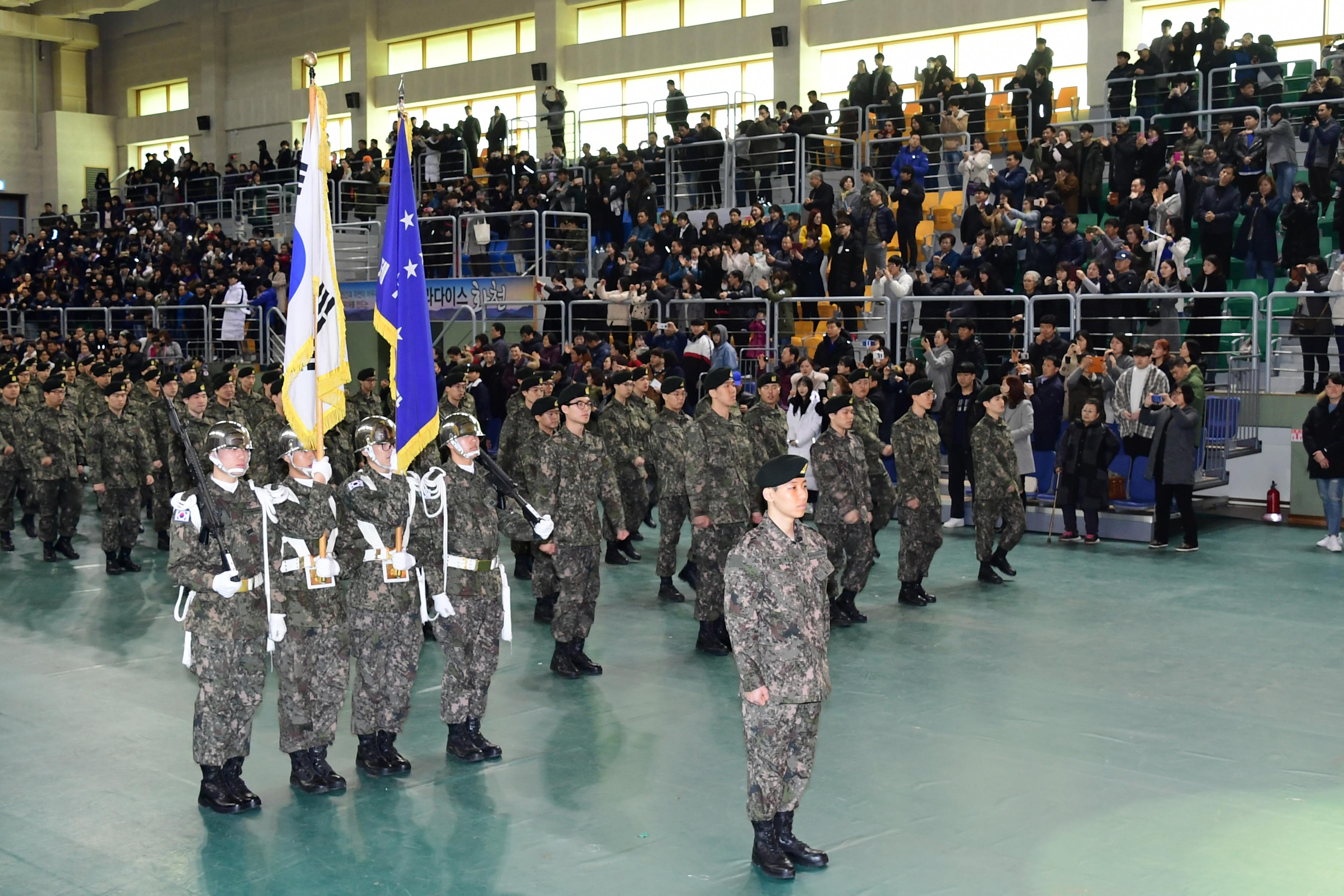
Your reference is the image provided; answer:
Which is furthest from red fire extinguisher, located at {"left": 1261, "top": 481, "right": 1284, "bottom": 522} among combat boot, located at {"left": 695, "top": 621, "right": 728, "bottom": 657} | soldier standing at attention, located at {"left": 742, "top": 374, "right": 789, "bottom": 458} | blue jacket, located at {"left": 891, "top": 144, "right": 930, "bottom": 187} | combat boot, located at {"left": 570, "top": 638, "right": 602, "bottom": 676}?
combat boot, located at {"left": 570, "top": 638, "right": 602, "bottom": 676}

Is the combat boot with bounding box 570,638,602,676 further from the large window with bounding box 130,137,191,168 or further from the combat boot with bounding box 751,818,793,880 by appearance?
the large window with bounding box 130,137,191,168

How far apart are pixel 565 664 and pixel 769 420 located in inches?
130

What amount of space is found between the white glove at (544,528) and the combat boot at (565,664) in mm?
1832

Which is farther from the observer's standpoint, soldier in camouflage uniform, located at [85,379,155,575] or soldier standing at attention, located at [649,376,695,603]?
soldier in camouflage uniform, located at [85,379,155,575]

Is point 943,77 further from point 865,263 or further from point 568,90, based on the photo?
point 568,90

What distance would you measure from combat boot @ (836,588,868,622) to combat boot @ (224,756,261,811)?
557cm

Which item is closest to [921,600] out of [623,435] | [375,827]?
[623,435]

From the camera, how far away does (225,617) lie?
7.18 meters

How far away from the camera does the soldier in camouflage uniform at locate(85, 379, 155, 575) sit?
1442 cm

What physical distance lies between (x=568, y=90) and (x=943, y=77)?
1137cm

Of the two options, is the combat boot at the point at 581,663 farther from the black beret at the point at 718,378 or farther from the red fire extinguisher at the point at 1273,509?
the red fire extinguisher at the point at 1273,509

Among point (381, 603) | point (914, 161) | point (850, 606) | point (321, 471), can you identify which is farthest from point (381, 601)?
point (914, 161)

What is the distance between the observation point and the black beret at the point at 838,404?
11.1m

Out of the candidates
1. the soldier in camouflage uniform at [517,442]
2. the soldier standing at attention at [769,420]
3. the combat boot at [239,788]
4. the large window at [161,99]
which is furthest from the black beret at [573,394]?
the large window at [161,99]
